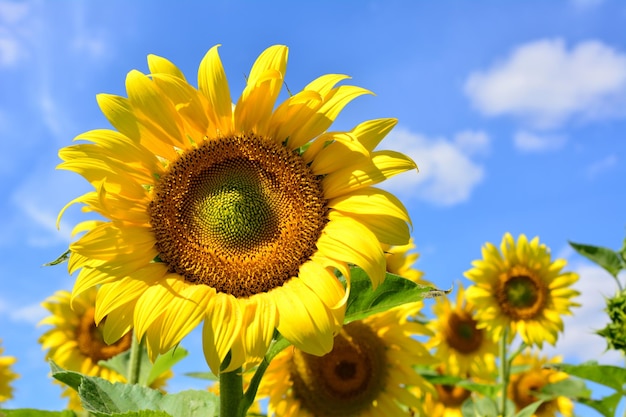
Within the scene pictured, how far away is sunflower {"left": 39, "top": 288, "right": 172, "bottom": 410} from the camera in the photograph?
25.5 ft

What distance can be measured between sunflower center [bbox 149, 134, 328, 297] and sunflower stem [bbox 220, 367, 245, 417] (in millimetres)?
345

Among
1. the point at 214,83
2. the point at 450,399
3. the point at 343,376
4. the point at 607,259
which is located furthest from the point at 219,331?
the point at 450,399

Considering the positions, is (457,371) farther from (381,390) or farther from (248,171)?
(248,171)

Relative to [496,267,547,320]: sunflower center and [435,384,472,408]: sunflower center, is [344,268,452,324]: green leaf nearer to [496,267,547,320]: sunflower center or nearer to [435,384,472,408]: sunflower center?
[435,384,472,408]: sunflower center

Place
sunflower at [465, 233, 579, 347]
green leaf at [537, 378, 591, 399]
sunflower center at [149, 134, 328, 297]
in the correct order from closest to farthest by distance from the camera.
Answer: sunflower center at [149, 134, 328, 297], green leaf at [537, 378, 591, 399], sunflower at [465, 233, 579, 347]

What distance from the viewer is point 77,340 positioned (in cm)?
793

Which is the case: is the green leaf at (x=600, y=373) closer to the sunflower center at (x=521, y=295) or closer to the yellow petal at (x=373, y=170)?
the sunflower center at (x=521, y=295)

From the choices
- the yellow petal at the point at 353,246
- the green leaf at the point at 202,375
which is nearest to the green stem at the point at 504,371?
the green leaf at the point at 202,375

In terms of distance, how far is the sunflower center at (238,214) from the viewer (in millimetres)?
2963

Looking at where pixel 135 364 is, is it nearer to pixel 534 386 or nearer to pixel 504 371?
pixel 504 371

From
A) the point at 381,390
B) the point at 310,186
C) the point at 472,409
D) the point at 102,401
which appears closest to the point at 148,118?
the point at 310,186

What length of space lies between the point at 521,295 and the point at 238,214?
5935 millimetres

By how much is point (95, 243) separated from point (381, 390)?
291 cm

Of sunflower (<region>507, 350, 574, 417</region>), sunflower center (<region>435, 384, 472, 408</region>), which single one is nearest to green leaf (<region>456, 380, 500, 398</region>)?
sunflower center (<region>435, 384, 472, 408</region>)
